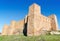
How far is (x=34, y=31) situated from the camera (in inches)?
754

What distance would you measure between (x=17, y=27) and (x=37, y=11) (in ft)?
28.6

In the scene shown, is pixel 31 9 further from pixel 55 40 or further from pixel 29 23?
pixel 55 40

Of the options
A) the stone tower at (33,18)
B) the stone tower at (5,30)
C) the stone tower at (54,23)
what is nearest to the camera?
the stone tower at (33,18)

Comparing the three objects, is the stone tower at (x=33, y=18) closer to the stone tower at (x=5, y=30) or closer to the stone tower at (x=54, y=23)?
the stone tower at (x=54, y=23)

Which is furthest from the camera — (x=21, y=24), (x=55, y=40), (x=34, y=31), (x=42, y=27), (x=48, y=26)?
(x=21, y=24)

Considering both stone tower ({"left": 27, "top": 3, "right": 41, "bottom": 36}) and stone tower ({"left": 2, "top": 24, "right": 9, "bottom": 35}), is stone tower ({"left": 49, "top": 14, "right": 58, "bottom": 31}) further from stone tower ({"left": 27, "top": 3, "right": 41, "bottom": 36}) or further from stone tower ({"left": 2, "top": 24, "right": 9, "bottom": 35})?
stone tower ({"left": 2, "top": 24, "right": 9, "bottom": 35})

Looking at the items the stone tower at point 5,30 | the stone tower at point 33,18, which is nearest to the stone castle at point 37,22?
the stone tower at point 33,18

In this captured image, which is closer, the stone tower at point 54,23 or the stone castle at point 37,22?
the stone castle at point 37,22

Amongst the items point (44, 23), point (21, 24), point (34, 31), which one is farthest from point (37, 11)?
point (21, 24)

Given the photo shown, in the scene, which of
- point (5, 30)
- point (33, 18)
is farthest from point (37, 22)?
point (5, 30)

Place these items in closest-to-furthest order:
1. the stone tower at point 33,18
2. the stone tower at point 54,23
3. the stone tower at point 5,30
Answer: the stone tower at point 33,18 → the stone tower at point 54,23 → the stone tower at point 5,30

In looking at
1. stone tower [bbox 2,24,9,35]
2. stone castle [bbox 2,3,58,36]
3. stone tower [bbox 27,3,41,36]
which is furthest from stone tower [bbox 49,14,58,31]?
stone tower [bbox 2,24,9,35]

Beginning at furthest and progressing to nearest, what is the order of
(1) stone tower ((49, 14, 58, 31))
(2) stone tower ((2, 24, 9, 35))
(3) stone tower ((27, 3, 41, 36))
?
(2) stone tower ((2, 24, 9, 35)) < (1) stone tower ((49, 14, 58, 31)) < (3) stone tower ((27, 3, 41, 36))

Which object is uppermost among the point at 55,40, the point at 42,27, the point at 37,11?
the point at 37,11
